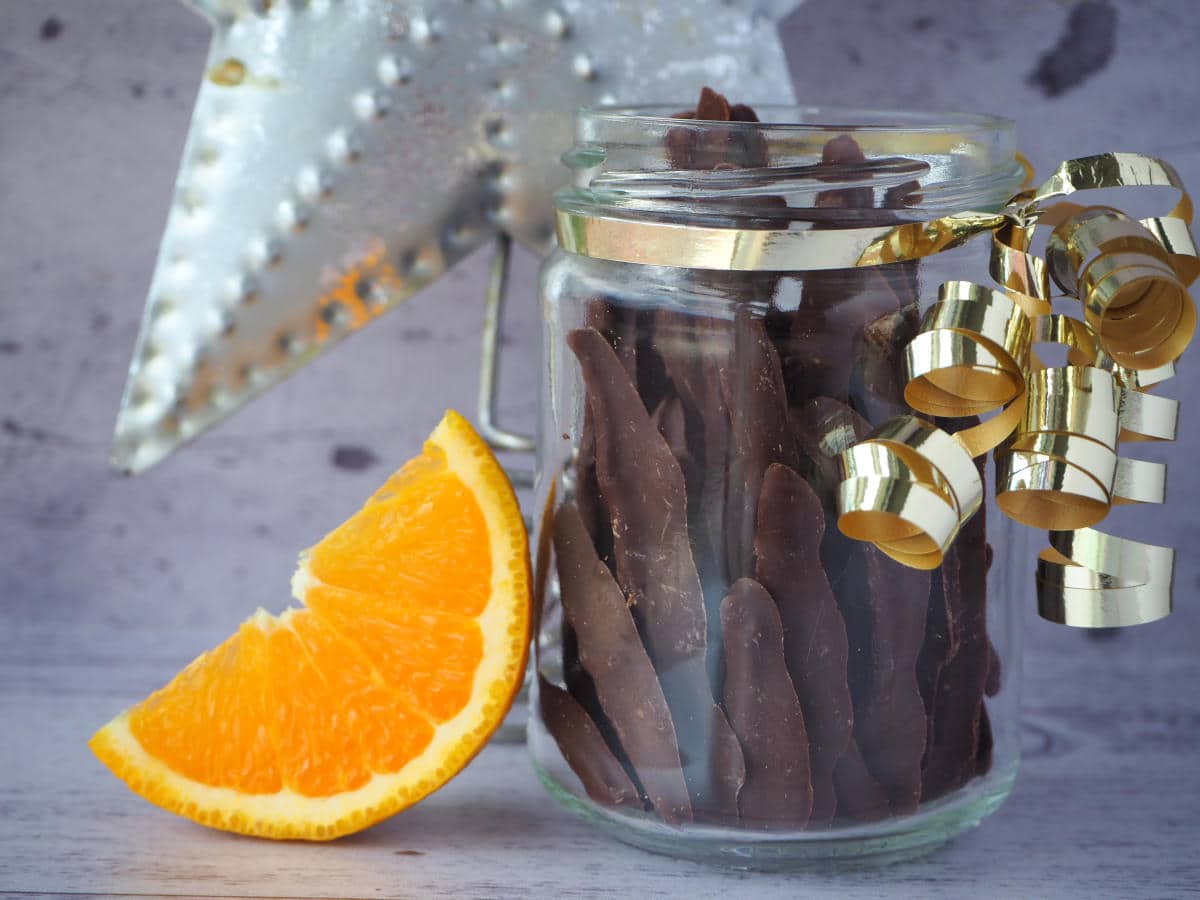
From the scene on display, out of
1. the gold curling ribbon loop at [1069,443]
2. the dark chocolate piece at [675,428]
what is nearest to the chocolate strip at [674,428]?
the dark chocolate piece at [675,428]

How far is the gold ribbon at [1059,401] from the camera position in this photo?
1.25 ft

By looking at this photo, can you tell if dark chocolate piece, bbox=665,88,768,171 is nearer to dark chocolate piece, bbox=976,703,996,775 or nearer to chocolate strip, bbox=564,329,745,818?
chocolate strip, bbox=564,329,745,818

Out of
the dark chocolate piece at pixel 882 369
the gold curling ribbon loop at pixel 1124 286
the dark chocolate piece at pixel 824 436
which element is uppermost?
the gold curling ribbon loop at pixel 1124 286

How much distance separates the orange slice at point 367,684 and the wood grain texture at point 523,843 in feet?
0.06

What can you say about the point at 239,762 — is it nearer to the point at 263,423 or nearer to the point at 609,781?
the point at 609,781

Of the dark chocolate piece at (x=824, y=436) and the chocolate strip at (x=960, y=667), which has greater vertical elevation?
the dark chocolate piece at (x=824, y=436)

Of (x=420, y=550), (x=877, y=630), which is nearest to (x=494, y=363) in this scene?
(x=420, y=550)

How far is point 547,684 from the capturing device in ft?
1.62

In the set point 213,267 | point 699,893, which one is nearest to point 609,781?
point 699,893

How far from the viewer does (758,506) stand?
16.4 inches

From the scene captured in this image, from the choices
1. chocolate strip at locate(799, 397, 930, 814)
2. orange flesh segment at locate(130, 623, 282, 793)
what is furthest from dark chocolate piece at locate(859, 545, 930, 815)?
orange flesh segment at locate(130, 623, 282, 793)

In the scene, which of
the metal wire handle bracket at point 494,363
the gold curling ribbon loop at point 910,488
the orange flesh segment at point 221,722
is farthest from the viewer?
the metal wire handle bracket at point 494,363

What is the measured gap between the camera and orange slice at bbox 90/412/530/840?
47 cm

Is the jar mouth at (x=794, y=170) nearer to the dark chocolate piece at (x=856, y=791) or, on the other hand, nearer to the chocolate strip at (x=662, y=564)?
the chocolate strip at (x=662, y=564)
